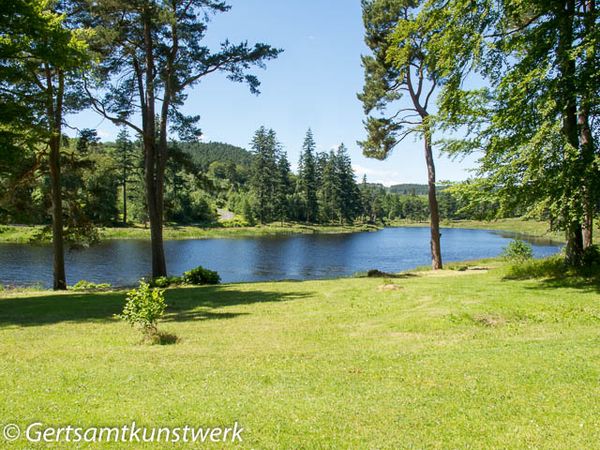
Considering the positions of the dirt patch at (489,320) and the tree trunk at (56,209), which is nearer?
the dirt patch at (489,320)

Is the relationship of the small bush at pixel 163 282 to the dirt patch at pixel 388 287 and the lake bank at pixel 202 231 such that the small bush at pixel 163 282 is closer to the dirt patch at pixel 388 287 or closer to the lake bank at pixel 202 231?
the dirt patch at pixel 388 287

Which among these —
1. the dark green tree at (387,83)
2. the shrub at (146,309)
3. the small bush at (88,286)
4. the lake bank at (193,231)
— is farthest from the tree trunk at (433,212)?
the lake bank at (193,231)

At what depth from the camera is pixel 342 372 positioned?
7043mm

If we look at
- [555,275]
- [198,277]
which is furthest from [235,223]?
[555,275]

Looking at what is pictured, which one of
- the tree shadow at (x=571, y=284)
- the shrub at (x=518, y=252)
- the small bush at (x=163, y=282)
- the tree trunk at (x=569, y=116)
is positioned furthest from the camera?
the shrub at (x=518, y=252)

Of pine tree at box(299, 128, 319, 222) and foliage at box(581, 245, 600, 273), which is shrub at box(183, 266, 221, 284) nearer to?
foliage at box(581, 245, 600, 273)

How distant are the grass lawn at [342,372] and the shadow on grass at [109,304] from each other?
0.55 ft

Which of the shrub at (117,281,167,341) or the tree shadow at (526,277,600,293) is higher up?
the shrub at (117,281,167,341)

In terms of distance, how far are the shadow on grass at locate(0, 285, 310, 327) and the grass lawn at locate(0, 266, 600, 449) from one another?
6.5 inches

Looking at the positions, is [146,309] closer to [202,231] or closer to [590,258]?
[590,258]

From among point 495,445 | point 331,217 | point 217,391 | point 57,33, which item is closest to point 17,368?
point 217,391

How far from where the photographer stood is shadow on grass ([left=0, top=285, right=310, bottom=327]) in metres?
12.3

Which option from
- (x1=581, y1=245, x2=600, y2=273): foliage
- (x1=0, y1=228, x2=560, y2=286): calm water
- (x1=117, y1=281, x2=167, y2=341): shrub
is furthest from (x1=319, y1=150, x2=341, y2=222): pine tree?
(x1=117, y1=281, x2=167, y2=341): shrub

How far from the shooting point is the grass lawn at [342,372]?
16.6ft
